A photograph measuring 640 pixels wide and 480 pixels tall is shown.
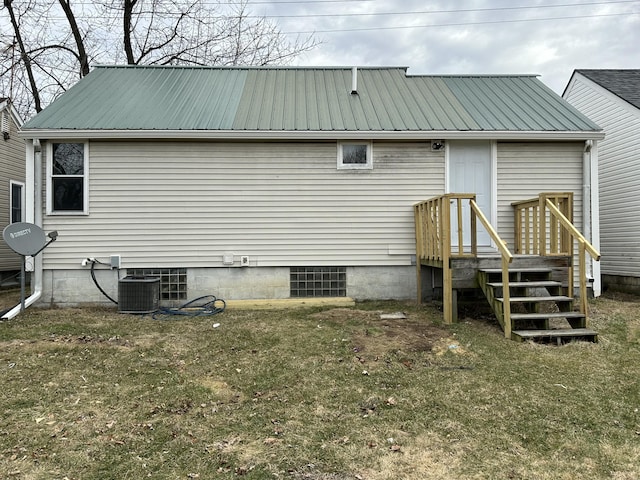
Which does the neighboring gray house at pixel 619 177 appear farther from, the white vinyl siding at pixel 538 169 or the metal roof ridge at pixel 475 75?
the white vinyl siding at pixel 538 169

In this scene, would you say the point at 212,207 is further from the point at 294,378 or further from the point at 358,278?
the point at 294,378

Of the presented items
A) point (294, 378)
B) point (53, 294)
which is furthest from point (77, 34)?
point (294, 378)

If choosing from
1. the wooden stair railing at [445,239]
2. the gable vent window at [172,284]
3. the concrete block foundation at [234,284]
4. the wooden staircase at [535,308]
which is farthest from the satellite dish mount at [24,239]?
the wooden staircase at [535,308]

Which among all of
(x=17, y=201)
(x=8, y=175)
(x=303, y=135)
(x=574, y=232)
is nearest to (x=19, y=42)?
(x=8, y=175)

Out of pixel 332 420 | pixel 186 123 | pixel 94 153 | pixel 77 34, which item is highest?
pixel 77 34

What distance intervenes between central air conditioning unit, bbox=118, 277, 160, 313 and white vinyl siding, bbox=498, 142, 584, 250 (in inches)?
245

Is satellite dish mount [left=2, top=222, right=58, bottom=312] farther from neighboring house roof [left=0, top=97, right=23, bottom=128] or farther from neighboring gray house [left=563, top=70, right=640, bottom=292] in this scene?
neighboring gray house [left=563, top=70, right=640, bottom=292]

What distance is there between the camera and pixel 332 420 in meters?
3.19

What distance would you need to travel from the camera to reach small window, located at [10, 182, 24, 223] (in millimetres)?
11180

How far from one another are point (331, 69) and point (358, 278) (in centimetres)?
525

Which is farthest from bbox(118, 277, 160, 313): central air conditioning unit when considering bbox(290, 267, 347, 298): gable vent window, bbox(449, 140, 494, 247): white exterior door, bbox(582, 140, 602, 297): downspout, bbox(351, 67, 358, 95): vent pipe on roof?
bbox(582, 140, 602, 297): downspout

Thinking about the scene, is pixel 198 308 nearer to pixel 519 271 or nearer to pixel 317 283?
pixel 317 283

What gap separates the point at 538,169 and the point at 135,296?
7.23 meters

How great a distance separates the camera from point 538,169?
24.3ft
